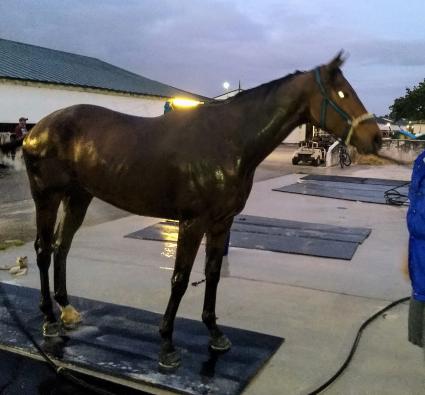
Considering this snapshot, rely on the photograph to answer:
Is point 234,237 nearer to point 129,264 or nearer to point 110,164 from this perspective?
point 129,264

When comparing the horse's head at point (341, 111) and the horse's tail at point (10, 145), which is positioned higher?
the horse's head at point (341, 111)

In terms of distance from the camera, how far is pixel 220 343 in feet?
10.1

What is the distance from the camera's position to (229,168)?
2.68m

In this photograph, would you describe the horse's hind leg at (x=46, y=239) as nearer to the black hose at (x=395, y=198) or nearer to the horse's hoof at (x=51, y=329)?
the horse's hoof at (x=51, y=329)

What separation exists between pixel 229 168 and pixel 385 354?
1.80 meters

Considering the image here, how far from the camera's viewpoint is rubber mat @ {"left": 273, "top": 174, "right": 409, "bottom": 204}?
34.6 ft

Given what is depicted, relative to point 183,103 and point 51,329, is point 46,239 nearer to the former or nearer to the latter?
point 51,329

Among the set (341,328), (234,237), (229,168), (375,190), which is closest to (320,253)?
(234,237)

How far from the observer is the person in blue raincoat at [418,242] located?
2225 millimetres

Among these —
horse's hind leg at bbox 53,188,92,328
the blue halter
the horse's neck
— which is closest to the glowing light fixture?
the horse's neck

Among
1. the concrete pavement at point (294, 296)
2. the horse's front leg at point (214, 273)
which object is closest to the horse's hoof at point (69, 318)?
the concrete pavement at point (294, 296)

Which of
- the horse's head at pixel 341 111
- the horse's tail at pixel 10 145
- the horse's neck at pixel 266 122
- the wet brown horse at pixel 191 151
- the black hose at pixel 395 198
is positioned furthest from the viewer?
the black hose at pixel 395 198

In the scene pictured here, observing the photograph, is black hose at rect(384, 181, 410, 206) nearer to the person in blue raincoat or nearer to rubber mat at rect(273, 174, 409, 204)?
rubber mat at rect(273, 174, 409, 204)

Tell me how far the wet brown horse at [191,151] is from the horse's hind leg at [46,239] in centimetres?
6
